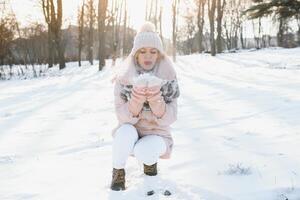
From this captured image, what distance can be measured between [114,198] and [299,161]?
1657 millimetres

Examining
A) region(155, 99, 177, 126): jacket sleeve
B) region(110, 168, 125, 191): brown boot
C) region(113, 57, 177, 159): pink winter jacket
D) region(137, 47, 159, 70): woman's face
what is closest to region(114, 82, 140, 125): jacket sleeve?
region(113, 57, 177, 159): pink winter jacket

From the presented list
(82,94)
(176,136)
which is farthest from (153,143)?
(82,94)

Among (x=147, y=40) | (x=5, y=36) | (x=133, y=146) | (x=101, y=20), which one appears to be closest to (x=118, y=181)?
(x=133, y=146)

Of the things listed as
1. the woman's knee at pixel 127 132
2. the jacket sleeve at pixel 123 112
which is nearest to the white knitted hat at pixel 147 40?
the jacket sleeve at pixel 123 112

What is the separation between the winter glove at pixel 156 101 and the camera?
10.7ft

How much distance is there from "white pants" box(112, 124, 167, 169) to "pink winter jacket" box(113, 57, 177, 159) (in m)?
0.08

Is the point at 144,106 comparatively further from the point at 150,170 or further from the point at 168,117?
the point at 150,170

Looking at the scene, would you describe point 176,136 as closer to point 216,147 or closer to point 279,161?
point 216,147

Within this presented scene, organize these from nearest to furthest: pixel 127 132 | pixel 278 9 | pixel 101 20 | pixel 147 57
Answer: pixel 127 132 < pixel 147 57 < pixel 101 20 < pixel 278 9

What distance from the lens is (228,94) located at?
8.94 m

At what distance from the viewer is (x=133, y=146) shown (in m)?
3.50

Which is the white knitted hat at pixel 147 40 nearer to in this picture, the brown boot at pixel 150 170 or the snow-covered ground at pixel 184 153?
the brown boot at pixel 150 170

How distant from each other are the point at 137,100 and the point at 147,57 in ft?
1.49

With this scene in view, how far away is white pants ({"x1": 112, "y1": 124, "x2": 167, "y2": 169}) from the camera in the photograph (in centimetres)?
340
